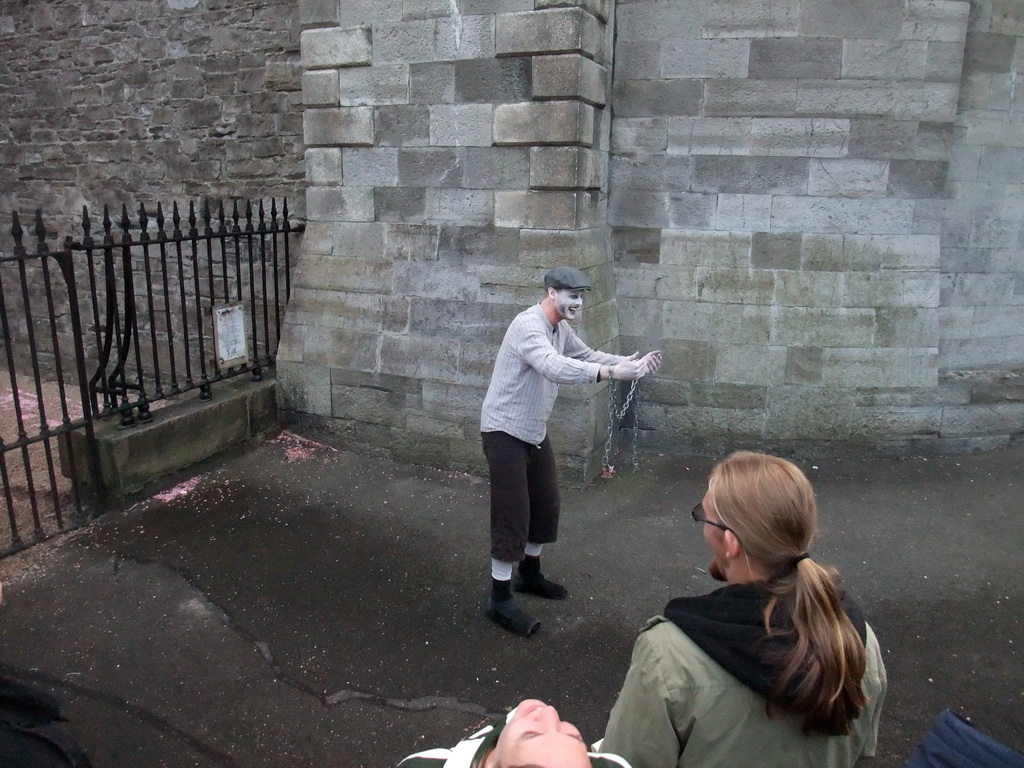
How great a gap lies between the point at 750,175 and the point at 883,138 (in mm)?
958

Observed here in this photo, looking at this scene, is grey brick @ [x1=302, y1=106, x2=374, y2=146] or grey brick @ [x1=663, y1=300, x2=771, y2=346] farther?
Answer: grey brick @ [x1=663, y1=300, x2=771, y2=346]

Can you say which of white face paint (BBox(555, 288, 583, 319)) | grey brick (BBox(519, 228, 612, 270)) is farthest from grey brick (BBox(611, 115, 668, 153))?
white face paint (BBox(555, 288, 583, 319))

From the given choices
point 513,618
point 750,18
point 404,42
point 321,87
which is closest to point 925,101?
point 750,18

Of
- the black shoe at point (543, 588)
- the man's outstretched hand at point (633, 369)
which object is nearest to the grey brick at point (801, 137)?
the man's outstretched hand at point (633, 369)

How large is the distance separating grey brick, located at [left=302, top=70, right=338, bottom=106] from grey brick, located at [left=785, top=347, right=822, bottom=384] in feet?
13.0


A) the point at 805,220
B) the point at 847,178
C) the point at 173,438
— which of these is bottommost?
the point at 173,438

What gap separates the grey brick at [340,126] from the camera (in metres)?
5.88

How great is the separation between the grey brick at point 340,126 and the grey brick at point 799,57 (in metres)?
2.85

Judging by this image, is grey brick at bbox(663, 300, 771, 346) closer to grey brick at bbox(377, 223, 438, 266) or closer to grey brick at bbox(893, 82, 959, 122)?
grey brick at bbox(893, 82, 959, 122)

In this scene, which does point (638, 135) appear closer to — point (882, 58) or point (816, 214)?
point (816, 214)

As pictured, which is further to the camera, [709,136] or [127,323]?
[709,136]

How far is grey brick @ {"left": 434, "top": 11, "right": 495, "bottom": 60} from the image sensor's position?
5.33 metres

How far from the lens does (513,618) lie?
3871 mm

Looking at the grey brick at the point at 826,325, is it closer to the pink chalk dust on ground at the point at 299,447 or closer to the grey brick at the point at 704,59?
the grey brick at the point at 704,59
